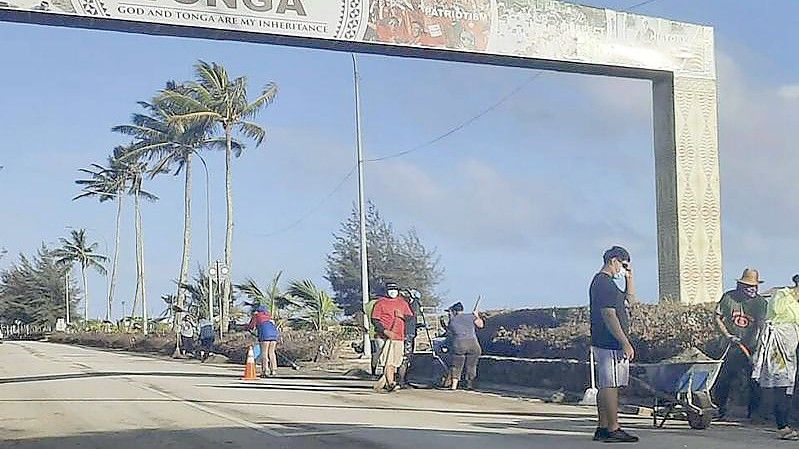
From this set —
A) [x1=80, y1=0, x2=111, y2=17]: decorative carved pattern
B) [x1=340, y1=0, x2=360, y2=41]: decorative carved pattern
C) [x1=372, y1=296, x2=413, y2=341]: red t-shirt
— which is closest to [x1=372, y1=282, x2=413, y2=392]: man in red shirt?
[x1=372, y1=296, x2=413, y2=341]: red t-shirt

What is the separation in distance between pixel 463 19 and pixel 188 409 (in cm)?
918

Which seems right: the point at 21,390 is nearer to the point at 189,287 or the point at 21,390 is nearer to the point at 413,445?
the point at 413,445

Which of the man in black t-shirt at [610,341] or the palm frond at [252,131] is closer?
the man in black t-shirt at [610,341]

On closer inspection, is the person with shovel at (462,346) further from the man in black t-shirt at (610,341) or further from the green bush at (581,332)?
the man in black t-shirt at (610,341)

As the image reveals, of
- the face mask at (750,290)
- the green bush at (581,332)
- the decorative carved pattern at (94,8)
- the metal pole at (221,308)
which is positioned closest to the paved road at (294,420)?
the face mask at (750,290)

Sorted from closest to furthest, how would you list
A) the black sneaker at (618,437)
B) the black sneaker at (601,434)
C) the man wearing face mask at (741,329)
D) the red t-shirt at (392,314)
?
1. the black sneaker at (618,437)
2. the black sneaker at (601,434)
3. the man wearing face mask at (741,329)
4. the red t-shirt at (392,314)

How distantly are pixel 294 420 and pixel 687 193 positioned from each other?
11312mm

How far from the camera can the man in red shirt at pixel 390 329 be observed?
62.8 feet

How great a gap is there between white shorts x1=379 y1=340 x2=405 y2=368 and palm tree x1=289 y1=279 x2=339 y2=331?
14856mm

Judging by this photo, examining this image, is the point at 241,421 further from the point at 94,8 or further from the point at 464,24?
the point at 464,24

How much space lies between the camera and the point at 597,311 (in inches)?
445

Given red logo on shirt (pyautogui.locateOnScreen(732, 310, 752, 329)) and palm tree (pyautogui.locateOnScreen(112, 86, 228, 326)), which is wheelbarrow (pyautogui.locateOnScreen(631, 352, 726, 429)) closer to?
red logo on shirt (pyautogui.locateOnScreen(732, 310, 752, 329))

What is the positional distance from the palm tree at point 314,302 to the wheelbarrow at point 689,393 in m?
21.6

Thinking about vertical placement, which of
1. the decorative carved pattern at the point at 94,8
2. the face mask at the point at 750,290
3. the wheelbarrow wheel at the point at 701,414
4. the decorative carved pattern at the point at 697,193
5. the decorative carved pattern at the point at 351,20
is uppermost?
the decorative carved pattern at the point at 351,20
